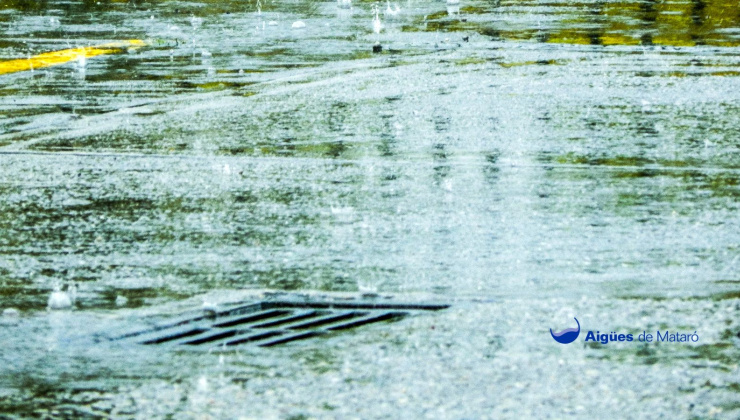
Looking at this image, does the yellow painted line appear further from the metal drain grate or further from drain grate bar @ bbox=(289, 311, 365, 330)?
drain grate bar @ bbox=(289, 311, 365, 330)

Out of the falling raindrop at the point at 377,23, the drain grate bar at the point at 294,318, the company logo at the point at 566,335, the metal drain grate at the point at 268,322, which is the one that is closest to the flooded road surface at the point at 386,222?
the company logo at the point at 566,335

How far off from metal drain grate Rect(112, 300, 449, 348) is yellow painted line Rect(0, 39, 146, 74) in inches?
370

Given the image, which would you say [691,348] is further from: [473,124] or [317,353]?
[473,124]

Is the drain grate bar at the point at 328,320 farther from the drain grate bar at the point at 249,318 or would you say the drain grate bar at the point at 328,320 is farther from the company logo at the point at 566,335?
the company logo at the point at 566,335

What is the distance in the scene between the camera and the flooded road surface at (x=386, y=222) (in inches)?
183

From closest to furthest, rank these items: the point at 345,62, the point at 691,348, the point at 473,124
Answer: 1. the point at 691,348
2. the point at 473,124
3. the point at 345,62

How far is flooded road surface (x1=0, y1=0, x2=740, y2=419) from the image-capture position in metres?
4.66

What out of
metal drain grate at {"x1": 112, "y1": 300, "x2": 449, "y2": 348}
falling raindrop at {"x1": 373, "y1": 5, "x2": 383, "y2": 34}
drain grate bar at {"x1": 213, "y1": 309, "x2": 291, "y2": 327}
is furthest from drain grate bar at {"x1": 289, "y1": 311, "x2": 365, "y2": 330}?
falling raindrop at {"x1": 373, "y1": 5, "x2": 383, "y2": 34}

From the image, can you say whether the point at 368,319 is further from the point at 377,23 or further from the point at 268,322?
the point at 377,23

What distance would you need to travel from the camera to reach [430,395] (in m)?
4.50

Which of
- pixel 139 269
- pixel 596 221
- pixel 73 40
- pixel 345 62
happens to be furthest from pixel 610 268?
pixel 73 40

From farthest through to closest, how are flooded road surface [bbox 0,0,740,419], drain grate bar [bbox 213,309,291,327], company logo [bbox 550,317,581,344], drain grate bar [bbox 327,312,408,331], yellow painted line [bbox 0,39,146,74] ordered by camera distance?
yellow painted line [bbox 0,39,146,74], drain grate bar [bbox 213,309,291,327], drain grate bar [bbox 327,312,408,331], company logo [bbox 550,317,581,344], flooded road surface [bbox 0,0,740,419]

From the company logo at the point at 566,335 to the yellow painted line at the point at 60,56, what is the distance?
10340mm

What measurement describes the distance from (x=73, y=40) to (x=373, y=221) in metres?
11.0
